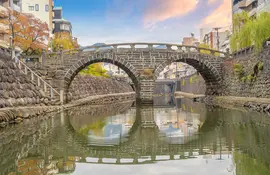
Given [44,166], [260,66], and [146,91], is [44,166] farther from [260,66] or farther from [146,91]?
[146,91]

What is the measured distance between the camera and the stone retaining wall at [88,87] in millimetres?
35469

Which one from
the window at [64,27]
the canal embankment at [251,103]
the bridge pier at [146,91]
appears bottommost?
the canal embankment at [251,103]

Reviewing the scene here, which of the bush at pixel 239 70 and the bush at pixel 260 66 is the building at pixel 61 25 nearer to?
the bush at pixel 239 70

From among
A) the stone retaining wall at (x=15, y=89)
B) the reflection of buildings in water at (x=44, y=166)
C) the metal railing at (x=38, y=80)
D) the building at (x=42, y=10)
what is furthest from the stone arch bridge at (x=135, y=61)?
the building at (x=42, y=10)

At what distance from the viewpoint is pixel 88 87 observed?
4156 centimetres

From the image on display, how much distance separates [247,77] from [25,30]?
2124 centimetres

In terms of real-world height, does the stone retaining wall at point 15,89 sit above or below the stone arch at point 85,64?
below

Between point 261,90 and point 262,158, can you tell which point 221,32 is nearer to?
point 261,90

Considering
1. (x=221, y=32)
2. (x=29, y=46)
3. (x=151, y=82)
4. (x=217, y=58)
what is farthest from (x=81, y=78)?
(x=221, y=32)

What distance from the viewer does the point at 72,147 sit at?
8.76 meters

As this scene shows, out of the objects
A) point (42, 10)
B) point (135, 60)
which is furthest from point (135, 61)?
point (42, 10)

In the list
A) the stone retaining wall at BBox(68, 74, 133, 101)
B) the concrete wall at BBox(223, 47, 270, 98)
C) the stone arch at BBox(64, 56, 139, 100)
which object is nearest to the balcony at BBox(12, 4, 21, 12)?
the stone retaining wall at BBox(68, 74, 133, 101)

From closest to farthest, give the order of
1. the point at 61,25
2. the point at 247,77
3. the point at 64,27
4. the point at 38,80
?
the point at 38,80 < the point at 247,77 < the point at 61,25 < the point at 64,27

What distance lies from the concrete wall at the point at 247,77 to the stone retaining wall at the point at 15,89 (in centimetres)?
1416
